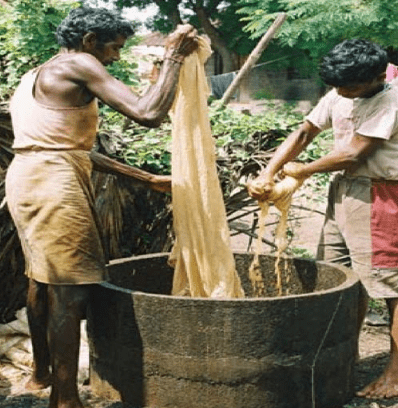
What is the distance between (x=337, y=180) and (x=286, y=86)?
22.3 meters

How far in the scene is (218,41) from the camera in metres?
25.8

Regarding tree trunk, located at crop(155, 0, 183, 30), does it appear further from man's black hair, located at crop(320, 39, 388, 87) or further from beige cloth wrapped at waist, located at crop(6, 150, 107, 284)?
beige cloth wrapped at waist, located at crop(6, 150, 107, 284)

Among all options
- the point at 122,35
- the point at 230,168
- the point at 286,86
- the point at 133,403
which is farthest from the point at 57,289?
the point at 286,86

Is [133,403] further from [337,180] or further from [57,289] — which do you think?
[337,180]

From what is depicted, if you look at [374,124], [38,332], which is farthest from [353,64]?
[38,332]

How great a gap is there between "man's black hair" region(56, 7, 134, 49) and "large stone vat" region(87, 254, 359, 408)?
1272mm

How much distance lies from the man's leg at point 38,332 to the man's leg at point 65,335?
0.32 metres

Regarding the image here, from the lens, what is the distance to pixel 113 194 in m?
5.35

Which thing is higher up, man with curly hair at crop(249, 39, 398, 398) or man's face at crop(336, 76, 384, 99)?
man's face at crop(336, 76, 384, 99)

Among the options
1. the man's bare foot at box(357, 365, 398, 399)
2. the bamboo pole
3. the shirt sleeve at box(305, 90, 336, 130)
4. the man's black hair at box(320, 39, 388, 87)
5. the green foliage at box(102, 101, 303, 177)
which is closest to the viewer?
the man's black hair at box(320, 39, 388, 87)

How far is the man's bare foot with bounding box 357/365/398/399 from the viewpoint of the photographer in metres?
4.23

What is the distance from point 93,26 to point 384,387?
8.15 ft

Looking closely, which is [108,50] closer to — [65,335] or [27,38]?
[65,335]

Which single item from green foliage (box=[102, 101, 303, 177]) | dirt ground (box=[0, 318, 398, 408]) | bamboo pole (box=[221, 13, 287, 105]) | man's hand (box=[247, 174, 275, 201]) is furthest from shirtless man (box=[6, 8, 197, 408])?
bamboo pole (box=[221, 13, 287, 105])
